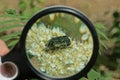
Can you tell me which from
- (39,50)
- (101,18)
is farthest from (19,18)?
(101,18)

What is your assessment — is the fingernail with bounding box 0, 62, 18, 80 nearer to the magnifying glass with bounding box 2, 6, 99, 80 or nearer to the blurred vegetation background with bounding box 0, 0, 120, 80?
the magnifying glass with bounding box 2, 6, 99, 80

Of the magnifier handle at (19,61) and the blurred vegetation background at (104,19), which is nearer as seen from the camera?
the magnifier handle at (19,61)

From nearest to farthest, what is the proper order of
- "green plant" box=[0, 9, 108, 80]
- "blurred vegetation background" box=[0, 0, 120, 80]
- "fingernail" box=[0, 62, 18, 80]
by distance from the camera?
"fingernail" box=[0, 62, 18, 80] → "green plant" box=[0, 9, 108, 80] → "blurred vegetation background" box=[0, 0, 120, 80]

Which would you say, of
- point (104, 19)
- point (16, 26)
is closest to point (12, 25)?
point (16, 26)

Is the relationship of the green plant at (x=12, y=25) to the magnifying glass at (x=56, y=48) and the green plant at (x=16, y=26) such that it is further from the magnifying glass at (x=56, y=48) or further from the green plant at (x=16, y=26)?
the magnifying glass at (x=56, y=48)

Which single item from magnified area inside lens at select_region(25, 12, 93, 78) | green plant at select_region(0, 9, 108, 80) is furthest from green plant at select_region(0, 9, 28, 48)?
magnified area inside lens at select_region(25, 12, 93, 78)

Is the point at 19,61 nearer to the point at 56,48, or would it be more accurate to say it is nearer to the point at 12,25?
the point at 56,48

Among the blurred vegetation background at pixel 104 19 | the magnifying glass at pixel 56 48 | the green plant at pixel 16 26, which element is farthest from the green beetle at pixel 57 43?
the blurred vegetation background at pixel 104 19
